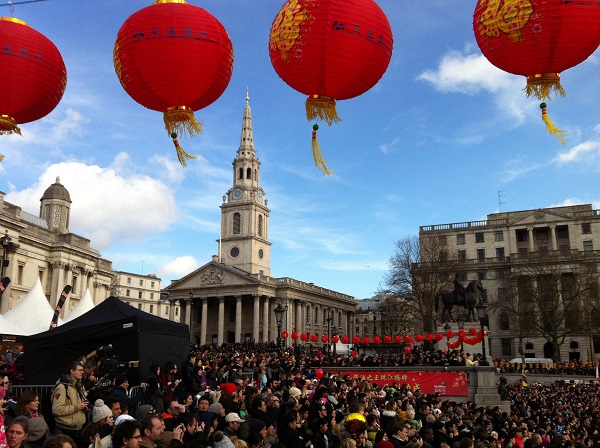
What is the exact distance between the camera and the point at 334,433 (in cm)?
954

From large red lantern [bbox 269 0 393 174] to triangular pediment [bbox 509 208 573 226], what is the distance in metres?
69.2

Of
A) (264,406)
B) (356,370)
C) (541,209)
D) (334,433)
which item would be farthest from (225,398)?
(541,209)

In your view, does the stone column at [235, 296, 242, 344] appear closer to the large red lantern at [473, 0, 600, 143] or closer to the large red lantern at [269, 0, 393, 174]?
the large red lantern at [269, 0, 393, 174]

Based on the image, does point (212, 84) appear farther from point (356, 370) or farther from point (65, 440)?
point (356, 370)

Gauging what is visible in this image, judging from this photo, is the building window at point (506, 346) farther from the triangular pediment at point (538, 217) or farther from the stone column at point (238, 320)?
the stone column at point (238, 320)

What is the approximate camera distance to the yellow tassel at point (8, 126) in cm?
820

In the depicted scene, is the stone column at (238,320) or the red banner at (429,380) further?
the stone column at (238,320)

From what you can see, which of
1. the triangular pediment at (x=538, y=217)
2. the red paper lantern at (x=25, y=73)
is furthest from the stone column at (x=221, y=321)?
the red paper lantern at (x=25, y=73)

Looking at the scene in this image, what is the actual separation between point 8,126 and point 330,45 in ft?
16.6

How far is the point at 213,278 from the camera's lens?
82.1m

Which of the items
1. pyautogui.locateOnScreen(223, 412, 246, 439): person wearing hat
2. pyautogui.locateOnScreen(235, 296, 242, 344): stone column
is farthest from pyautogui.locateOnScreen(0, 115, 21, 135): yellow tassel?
pyautogui.locateOnScreen(235, 296, 242, 344): stone column

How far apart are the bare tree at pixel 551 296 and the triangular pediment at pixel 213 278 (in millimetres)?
35783

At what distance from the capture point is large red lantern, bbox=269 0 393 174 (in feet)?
23.5

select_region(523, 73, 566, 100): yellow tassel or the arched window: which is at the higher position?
the arched window
